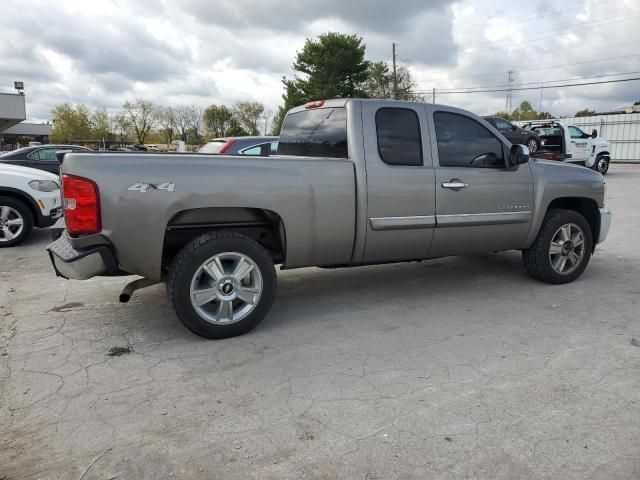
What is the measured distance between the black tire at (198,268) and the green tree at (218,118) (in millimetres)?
69171

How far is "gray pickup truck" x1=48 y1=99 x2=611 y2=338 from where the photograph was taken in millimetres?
3521

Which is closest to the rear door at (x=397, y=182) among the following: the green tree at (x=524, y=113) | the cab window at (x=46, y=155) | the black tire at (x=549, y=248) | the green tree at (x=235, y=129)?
the black tire at (x=549, y=248)

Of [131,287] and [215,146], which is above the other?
Answer: [215,146]

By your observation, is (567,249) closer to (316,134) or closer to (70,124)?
(316,134)

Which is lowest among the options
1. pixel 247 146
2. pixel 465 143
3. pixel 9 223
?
pixel 9 223

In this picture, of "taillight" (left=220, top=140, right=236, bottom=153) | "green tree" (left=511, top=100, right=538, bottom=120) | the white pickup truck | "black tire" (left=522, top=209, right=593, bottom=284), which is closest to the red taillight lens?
"black tire" (left=522, top=209, right=593, bottom=284)

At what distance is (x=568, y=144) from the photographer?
58.4ft

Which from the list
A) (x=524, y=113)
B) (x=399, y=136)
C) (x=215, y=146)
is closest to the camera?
(x=399, y=136)

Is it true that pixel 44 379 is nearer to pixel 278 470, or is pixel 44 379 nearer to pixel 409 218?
pixel 278 470

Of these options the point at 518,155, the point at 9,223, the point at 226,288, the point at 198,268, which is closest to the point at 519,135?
the point at 518,155

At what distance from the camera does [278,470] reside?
2355 mm

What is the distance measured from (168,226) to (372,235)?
67.1 inches

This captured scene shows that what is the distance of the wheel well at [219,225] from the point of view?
3879 millimetres

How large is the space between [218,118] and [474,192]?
70.2 m
